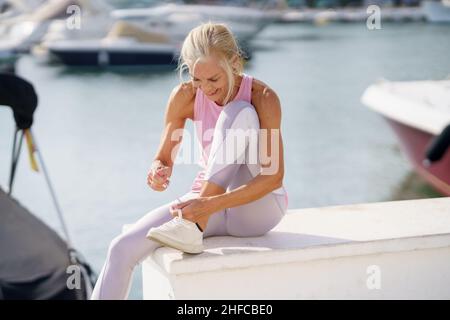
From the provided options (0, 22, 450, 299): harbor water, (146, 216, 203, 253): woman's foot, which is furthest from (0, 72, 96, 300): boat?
(146, 216, 203, 253): woman's foot

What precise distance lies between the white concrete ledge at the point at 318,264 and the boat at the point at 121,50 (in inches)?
755

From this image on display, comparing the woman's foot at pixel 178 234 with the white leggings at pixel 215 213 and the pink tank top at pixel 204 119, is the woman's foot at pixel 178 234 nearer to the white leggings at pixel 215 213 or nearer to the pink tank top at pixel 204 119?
the white leggings at pixel 215 213

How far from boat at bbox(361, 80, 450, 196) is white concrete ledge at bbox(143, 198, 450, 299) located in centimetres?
371

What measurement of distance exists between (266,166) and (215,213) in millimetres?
224

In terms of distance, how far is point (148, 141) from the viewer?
1223 centimetres

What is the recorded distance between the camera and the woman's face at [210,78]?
244cm

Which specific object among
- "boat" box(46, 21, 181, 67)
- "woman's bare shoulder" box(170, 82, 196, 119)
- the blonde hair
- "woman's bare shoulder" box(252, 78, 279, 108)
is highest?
the blonde hair

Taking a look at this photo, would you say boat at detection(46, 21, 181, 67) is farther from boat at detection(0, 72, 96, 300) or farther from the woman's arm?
the woman's arm

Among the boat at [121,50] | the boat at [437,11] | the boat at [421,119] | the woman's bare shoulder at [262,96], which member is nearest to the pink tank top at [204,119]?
the woman's bare shoulder at [262,96]

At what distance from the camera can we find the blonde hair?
2.44m

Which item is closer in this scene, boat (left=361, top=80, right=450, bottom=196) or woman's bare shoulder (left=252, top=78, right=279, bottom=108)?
woman's bare shoulder (left=252, top=78, right=279, bottom=108)

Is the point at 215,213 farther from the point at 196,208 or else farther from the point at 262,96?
the point at 262,96

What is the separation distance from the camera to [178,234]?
2.39 meters
